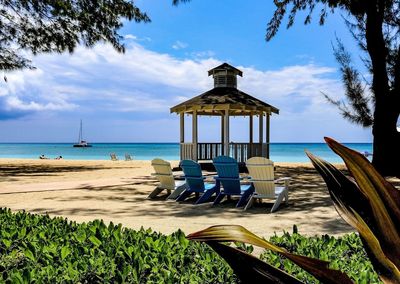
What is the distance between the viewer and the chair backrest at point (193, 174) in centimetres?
912

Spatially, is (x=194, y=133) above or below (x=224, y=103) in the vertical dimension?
below

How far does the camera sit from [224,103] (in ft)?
55.0

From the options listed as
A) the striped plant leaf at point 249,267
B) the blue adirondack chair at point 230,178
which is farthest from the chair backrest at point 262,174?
the striped plant leaf at point 249,267

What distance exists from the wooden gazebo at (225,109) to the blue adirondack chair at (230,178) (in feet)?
26.8

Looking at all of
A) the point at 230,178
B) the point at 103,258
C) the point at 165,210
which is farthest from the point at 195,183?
the point at 103,258

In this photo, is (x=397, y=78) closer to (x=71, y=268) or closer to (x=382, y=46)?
(x=382, y=46)

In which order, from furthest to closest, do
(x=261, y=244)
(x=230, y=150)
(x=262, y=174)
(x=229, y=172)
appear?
1. (x=230, y=150)
2. (x=229, y=172)
3. (x=262, y=174)
4. (x=261, y=244)

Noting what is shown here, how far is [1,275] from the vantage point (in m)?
2.67

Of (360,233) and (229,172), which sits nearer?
(360,233)

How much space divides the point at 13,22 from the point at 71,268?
759 inches

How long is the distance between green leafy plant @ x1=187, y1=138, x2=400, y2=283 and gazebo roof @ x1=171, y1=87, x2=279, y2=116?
15757mm

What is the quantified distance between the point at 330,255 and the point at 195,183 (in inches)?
252

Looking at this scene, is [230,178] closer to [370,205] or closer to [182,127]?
[370,205]

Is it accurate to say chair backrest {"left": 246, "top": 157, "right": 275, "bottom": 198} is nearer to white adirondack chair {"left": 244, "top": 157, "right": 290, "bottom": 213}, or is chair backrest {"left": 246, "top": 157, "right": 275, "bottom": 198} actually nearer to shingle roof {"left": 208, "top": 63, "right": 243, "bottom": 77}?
white adirondack chair {"left": 244, "top": 157, "right": 290, "bottom": 213}
